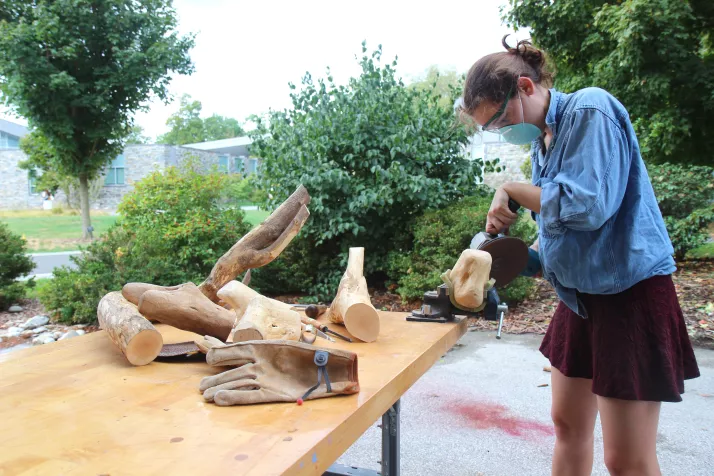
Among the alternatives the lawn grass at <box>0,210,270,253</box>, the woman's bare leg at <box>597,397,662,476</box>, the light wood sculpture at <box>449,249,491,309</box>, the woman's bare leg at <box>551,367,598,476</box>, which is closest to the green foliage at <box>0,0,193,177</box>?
the lawn grass at <box>0,210,270,253</box>

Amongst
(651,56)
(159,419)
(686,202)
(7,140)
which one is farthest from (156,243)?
(7,140)

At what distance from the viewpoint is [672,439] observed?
3062 millimetres

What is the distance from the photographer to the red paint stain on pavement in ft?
10.5

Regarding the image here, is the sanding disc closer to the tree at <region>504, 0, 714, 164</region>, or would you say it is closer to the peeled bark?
the peeled bark

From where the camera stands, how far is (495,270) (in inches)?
83.5

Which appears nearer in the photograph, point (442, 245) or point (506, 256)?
point (506, 256)

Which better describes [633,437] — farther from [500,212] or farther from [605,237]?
[500,212]

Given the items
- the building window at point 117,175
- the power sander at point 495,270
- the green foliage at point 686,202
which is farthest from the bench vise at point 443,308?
the building window at point 117,175

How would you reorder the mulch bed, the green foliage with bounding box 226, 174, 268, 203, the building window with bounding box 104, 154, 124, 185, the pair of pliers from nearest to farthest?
the pair of pliers, the mulch bed, the green foliage with bounding box 226, 174, 268, 203, the building window with bounding box 104, 154, 124, 185

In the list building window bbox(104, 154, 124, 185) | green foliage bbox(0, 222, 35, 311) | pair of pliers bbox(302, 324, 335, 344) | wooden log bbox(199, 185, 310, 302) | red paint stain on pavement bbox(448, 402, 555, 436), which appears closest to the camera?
pair of pliers bbox(302, 324, 335, 344)

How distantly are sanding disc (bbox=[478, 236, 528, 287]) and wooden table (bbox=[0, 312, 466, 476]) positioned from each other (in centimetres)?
48

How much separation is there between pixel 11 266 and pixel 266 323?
244 inches

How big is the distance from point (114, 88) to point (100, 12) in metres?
1.47

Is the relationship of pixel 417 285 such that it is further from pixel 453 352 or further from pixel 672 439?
pixel 672 439
